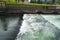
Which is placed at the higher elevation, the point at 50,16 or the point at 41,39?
the point at 41,39

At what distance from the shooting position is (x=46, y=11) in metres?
18.4

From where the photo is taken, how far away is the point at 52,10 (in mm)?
18641

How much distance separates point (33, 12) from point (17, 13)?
1.77 m

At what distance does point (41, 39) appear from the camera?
8469mm

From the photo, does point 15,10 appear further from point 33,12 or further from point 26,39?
point 26,39

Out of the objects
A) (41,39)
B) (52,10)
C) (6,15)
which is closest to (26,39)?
(41,39)

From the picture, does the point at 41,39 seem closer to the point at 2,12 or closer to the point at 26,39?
the point at 26,39

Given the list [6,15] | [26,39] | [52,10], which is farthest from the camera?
[52,10]

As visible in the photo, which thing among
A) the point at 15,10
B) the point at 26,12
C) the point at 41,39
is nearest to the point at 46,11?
the point at 26,12

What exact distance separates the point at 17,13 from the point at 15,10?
416mm

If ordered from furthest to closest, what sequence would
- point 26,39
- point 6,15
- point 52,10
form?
1. point 52,10
2. point 6,15
3. point 26,39

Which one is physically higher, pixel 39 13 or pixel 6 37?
pixel 6 37

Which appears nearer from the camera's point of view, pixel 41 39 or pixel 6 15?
pixel 41 39

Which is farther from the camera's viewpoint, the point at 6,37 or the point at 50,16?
the point at 50,16
